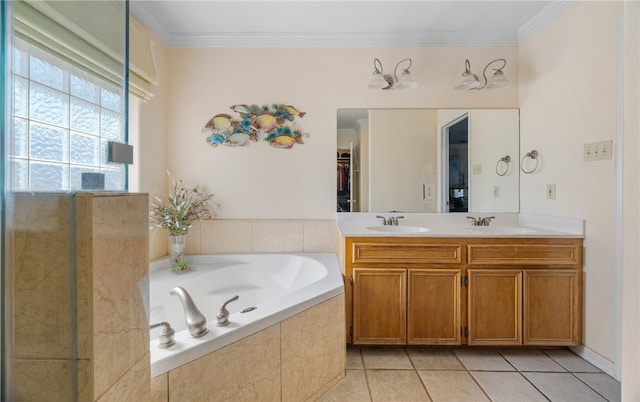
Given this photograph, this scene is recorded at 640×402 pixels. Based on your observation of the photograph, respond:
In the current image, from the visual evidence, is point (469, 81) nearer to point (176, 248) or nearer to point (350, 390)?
point (350, 390)

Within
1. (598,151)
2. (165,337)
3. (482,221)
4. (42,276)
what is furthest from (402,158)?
(42,276)

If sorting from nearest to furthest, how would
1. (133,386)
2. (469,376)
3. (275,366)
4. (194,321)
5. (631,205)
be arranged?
(631,205), (133,386), (194,321), (275,366), (469,376)

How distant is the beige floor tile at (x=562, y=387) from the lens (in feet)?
5.11

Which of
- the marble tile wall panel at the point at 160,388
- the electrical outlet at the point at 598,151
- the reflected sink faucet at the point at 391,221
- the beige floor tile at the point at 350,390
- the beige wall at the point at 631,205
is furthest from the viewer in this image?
the reflected sink faucet at the point at 391,221

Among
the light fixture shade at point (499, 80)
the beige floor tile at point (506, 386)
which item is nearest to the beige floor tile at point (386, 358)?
the beige floor tile at point (506, 386)

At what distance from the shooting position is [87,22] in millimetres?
634

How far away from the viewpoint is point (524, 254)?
190cm

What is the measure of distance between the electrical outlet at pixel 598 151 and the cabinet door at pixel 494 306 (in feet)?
2.77

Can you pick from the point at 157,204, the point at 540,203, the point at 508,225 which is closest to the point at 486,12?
the point at 540,203

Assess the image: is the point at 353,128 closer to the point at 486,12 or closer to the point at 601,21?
the point at 486,12

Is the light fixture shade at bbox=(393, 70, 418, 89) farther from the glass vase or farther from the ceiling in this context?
the glass vase

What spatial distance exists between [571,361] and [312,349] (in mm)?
1772

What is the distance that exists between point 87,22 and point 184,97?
1.96m

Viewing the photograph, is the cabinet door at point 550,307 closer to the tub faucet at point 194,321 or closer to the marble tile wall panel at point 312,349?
the marble tile wall panel at point 312,349
